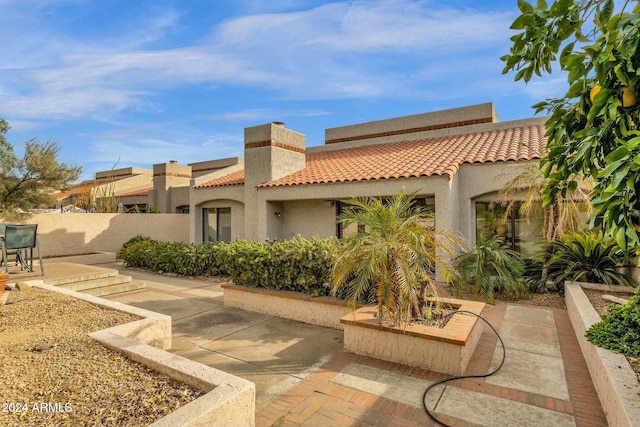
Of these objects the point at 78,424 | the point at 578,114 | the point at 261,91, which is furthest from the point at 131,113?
the point at 578,114

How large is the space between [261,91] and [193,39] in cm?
547

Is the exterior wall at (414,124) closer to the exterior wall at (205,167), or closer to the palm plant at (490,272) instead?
the palm plant at (490,272)

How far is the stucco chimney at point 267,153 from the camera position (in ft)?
45.6

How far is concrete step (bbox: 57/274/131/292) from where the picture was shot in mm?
9342

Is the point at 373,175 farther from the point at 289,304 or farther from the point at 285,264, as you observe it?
the point at 289,304

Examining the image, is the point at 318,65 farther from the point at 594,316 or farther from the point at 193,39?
the point at 594,316

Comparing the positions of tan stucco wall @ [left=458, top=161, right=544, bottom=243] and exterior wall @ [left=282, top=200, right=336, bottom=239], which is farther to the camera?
exterior wall @ [left=282, top=200, right=336, bottom=239]

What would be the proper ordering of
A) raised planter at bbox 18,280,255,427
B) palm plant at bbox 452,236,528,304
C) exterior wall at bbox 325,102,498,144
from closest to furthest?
raised planter at bbox 18,280,255,427 < palm plant at bbox 452,236,528,304 < exterior wall at bbox 325,102,498,144

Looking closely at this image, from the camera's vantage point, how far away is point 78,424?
2.86 metres

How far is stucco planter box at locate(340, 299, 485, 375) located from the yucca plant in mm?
5033

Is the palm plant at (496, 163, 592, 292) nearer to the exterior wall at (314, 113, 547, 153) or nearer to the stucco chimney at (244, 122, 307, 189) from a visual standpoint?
the exterior wall at (314, 113, 547, 153)

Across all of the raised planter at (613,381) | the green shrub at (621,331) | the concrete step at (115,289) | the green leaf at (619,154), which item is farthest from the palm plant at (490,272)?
the concrete step at (115,289)

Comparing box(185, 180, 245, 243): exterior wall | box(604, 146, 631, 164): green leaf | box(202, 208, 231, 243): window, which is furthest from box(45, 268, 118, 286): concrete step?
box(604, 146, 631, 164): green leaf

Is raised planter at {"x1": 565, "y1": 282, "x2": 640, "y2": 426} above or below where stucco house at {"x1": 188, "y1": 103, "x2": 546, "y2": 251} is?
below
